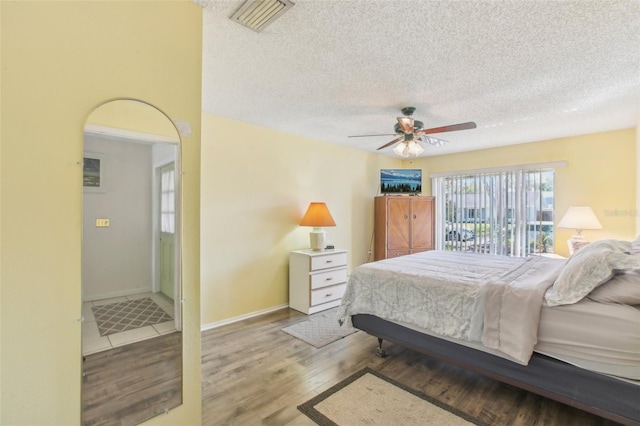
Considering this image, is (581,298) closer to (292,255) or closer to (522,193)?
(292,255)

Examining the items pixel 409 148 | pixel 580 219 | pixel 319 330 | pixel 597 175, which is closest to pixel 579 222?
pixel 580 219

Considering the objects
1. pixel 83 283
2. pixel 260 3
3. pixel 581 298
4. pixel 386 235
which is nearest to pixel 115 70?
pixel 260 3

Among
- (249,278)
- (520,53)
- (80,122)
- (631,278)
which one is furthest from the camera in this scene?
(249,278)

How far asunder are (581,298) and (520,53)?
5.23 ft

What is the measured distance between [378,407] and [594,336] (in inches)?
52.6

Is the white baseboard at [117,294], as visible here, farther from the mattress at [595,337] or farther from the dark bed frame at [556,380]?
the mattress at [595,337]

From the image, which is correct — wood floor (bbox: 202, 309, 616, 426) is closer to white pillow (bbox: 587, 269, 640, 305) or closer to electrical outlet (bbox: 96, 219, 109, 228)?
white pillow (bbox: 587, 269, 640, 305)

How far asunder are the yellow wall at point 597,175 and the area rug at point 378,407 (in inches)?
140

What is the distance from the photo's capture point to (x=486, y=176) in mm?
4871

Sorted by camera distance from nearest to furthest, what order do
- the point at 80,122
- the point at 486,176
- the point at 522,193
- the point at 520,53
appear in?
the point at 80,122 → the point at 520,53 → the point at 522,193 → the point at 486,176

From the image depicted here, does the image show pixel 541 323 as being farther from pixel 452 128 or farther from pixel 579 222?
pixel 579 222

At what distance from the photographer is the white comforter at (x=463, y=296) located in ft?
6.05

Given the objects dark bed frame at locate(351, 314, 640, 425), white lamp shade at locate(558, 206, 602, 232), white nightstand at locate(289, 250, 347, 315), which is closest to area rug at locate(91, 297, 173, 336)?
dark bed frame at locate(351, 314, 640, 425)

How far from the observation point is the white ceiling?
5.21 feet
